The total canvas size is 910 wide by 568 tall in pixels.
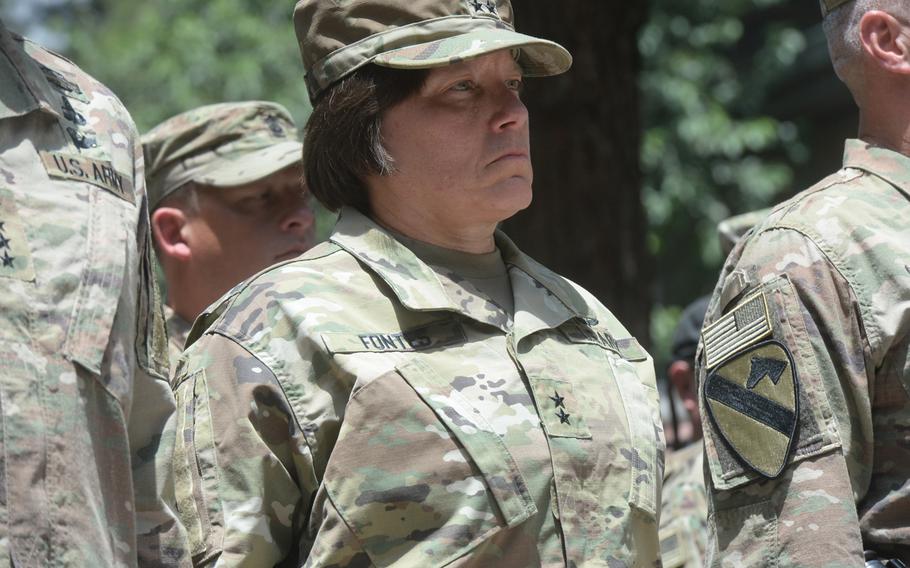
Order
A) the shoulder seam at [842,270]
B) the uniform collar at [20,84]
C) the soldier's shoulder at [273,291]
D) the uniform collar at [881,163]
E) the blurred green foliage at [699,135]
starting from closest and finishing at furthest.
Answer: the uniform collar at [20,84], the soldier's shoulder at [273,291], the shoulder seam at [842,270], the uniform collar at [881,163], the blurred green foliage at [699,135]

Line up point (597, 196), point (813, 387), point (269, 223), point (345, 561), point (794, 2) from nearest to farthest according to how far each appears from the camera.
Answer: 1. point (345, 561)
2. point (813, 387)
3. point (269, 223)
4. point (597, 196)
5. point (794, 2)

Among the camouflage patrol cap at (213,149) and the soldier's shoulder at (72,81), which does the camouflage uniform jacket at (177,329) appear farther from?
the soldier's shoulder at (72,81)

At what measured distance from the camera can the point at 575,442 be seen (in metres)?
2.63

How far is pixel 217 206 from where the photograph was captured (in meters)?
4.20

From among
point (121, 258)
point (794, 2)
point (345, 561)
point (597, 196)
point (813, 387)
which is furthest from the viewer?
point (794, 2)

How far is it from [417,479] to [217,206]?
1.87 metres

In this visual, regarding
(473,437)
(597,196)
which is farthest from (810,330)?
(597,196)

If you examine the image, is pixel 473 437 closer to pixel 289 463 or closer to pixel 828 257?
pixel 289 463

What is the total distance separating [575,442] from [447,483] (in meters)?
0.26

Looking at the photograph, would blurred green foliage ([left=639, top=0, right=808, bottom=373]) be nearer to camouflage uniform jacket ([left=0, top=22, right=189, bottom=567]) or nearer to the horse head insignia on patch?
the horse head insignia on patch

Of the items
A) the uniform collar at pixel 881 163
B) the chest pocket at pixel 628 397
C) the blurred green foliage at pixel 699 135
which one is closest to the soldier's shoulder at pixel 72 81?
the chest pocket at pixel 628 397

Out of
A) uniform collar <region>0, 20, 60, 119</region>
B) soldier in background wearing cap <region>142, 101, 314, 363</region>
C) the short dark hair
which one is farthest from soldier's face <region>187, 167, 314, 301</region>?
uniform collar <region>0, 20, 60, 119</region>

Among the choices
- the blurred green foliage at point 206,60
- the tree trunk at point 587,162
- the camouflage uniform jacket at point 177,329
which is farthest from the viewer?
the blurred green foliage at point 206,60

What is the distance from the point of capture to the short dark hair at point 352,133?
2900mm
